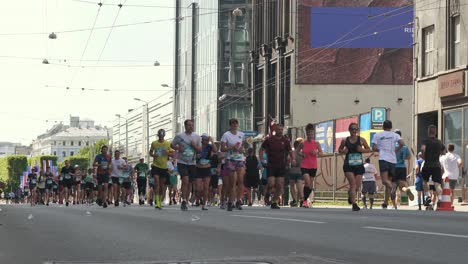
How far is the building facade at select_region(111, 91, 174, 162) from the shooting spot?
350 ft

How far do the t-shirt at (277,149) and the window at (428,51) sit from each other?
58.8ft

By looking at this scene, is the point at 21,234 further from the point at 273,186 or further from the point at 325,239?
the point at 273,186

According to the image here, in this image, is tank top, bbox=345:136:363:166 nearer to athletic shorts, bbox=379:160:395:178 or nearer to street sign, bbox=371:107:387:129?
athletic shorts, bbox=379:160:395:178

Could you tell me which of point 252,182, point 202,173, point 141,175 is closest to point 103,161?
point 141,175

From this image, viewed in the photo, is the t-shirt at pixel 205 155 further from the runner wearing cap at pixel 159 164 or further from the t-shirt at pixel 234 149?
the t-shirt at pixel 234 149

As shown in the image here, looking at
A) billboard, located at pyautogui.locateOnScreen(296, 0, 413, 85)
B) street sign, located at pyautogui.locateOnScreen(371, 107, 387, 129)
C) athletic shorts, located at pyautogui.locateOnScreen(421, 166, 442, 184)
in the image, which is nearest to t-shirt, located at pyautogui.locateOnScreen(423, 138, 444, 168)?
athletic shorts, located at pyautogui.locateOnScreen(421, 166, 442, 184)

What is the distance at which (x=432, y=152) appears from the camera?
21.5 meters

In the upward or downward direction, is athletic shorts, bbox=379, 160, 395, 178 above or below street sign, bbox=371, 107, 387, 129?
below

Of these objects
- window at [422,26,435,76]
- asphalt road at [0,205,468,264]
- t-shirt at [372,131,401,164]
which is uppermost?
window at [422,26,435,76]

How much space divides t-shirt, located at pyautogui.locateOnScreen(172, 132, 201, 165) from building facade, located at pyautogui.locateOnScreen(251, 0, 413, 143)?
118 ft

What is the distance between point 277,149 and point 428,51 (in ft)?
61.0

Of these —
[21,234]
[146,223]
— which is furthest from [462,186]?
[21,234]

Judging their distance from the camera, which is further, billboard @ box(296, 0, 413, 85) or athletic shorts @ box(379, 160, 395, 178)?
billboard @ box(296, 0, 413, 85)

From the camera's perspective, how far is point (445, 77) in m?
36.5
